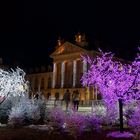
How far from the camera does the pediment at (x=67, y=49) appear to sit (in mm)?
82188

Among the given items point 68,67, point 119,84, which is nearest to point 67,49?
point 68,67

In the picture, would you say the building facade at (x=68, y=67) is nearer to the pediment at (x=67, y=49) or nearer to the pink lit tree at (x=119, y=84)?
the pediment at (x=67, y=49)

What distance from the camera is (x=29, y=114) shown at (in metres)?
19.4

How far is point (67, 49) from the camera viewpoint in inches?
3337

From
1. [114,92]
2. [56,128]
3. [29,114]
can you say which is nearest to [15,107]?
[29,114]

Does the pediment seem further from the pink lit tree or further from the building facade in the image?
the pink lit tree

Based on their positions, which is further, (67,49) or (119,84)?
(67,49)

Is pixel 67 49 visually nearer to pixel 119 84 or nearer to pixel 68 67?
pixel 68 67

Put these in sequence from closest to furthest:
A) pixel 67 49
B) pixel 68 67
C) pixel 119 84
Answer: pixel 119 84 < pixel 67 49 < pixel 68 67

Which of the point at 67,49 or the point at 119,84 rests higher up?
the point at 67,49

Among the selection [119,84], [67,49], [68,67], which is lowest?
[119,84]

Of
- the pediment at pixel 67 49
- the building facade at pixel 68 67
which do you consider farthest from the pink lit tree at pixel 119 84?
the pediment at pixel 67 49

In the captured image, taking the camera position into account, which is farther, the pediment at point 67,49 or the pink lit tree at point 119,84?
the pediment at point 67,49

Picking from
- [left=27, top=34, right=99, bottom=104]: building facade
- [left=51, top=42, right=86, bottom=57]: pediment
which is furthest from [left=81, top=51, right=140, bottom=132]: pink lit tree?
[left=51, top=42, right=86, bottom=57]: pediment
